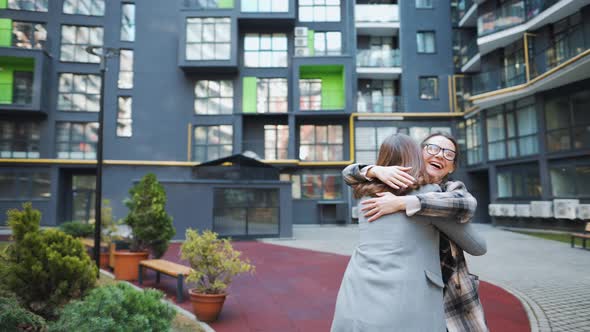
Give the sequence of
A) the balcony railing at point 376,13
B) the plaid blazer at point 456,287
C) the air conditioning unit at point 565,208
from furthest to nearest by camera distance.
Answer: the balcony railing at point 376,13 < the air conditioning unit at point 565,208 < the plaid blazer at point 456,287

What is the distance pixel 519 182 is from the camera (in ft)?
68.0

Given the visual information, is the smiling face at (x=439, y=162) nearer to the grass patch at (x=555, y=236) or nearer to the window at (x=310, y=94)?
the grass patch at (x=555, y=236)

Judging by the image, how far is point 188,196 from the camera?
17.3 meters

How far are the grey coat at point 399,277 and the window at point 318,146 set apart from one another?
2498 centimetres

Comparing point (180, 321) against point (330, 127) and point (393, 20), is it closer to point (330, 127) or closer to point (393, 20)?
point (330, 127)

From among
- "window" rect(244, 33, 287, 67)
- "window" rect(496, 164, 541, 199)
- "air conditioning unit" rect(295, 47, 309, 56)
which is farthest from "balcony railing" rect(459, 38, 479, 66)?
"window" rect(244, 33, 287, 67)

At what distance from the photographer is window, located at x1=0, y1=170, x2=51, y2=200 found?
23.8 meters

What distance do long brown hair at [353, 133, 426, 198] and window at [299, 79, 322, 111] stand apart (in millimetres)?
24492

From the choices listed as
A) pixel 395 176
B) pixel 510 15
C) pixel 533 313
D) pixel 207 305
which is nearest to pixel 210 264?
pixel 207 305

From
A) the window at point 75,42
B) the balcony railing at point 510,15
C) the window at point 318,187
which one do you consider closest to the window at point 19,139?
the window at point 75,42

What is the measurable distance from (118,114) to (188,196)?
38.9 feet

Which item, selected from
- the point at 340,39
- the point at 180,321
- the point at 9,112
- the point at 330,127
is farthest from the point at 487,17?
the point at 9,112

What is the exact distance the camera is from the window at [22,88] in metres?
25.0

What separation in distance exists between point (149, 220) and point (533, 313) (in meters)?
8.08
